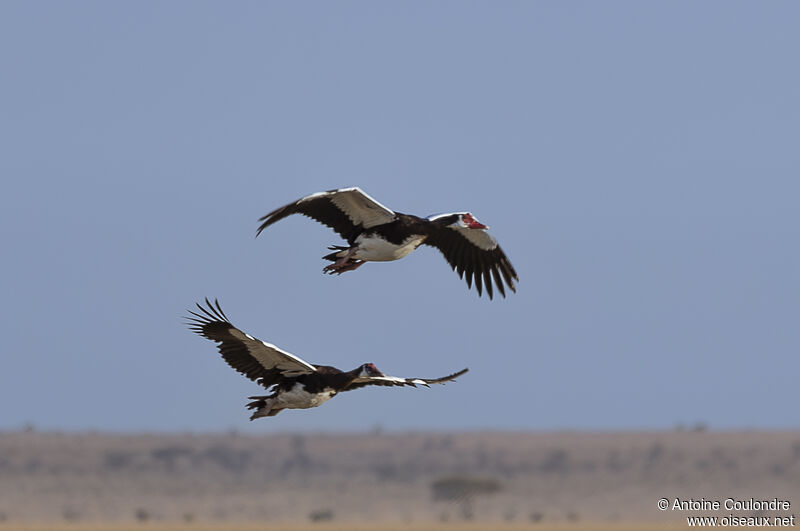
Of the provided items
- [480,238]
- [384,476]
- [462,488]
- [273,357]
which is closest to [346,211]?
[273,357]

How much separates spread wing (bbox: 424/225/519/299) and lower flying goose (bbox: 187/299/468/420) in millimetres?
4830

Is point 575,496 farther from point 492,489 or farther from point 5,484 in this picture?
point 5,484

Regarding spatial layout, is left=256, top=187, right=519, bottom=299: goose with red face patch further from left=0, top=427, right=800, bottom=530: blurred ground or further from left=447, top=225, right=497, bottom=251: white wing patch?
left=0, top=427, right=800, bottom=530: blurred ground

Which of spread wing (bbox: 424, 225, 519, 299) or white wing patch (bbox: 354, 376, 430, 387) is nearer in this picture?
white wing patch (bbox: 354, 376, 430, 387)

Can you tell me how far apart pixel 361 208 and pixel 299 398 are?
9.35 ft

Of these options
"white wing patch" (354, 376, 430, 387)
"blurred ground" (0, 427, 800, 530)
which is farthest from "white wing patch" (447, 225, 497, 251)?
"blurred ground" (0, 427, 800, 530)

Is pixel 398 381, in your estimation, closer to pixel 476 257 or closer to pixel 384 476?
pixel 476 257

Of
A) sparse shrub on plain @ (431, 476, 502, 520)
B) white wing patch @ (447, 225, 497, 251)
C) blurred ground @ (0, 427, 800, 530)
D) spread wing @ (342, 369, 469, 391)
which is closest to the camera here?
spread wing @ (342, 369, 469, 391)

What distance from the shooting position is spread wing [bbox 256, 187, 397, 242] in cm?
2427

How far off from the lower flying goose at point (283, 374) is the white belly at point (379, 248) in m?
1.66

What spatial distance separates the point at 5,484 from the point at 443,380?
223 feet

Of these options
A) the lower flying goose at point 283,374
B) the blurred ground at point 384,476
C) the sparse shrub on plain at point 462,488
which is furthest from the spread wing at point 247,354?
the sparse shrub on plain at point 462,488

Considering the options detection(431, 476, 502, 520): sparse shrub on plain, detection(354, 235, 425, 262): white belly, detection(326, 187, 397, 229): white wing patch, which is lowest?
detection(431, 476, 502, 520): sparse shrub on plain

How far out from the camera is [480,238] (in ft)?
92.9
